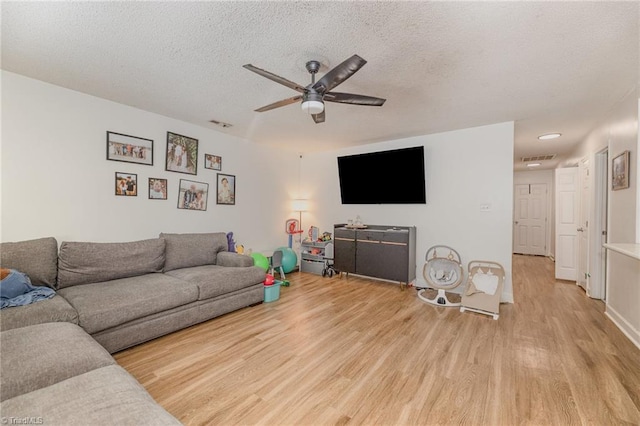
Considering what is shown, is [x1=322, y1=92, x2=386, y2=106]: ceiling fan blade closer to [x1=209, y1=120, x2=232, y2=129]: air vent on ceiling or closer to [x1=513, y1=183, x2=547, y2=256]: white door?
[x1=209, y1=120, x2=232, y2=129]: air vent on ceiling

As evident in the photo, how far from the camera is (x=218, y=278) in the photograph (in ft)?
10.1

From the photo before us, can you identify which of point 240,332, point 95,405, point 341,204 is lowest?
point 240,332

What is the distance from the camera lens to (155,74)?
2514mm

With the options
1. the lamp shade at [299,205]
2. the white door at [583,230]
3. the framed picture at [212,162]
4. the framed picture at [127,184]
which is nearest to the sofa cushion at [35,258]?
the framed picture at [127,184]

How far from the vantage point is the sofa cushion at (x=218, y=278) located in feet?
9.62

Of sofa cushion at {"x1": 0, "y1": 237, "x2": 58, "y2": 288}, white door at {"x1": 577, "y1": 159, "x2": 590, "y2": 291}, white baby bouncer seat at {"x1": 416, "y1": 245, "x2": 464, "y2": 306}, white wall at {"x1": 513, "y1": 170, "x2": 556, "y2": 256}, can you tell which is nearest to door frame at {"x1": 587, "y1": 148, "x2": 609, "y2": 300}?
white door at {"x1": 577, "y1": 159, "x2": 590, "y2": 291}

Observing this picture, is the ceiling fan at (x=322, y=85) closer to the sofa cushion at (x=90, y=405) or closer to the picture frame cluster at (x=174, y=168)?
the sofa cushion at (x=90, y=405)

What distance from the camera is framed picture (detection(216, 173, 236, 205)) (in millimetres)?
4336

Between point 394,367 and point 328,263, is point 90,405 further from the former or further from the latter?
point 328,263

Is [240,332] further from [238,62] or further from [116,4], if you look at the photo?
[116,4]

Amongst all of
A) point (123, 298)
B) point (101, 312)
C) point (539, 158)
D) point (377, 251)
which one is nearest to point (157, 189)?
point (123, 298)

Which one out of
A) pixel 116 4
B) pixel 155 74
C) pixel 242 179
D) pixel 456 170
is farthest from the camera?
pixel 242 179

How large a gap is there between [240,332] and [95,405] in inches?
67.1

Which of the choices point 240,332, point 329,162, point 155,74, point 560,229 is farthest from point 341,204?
point 560,229
